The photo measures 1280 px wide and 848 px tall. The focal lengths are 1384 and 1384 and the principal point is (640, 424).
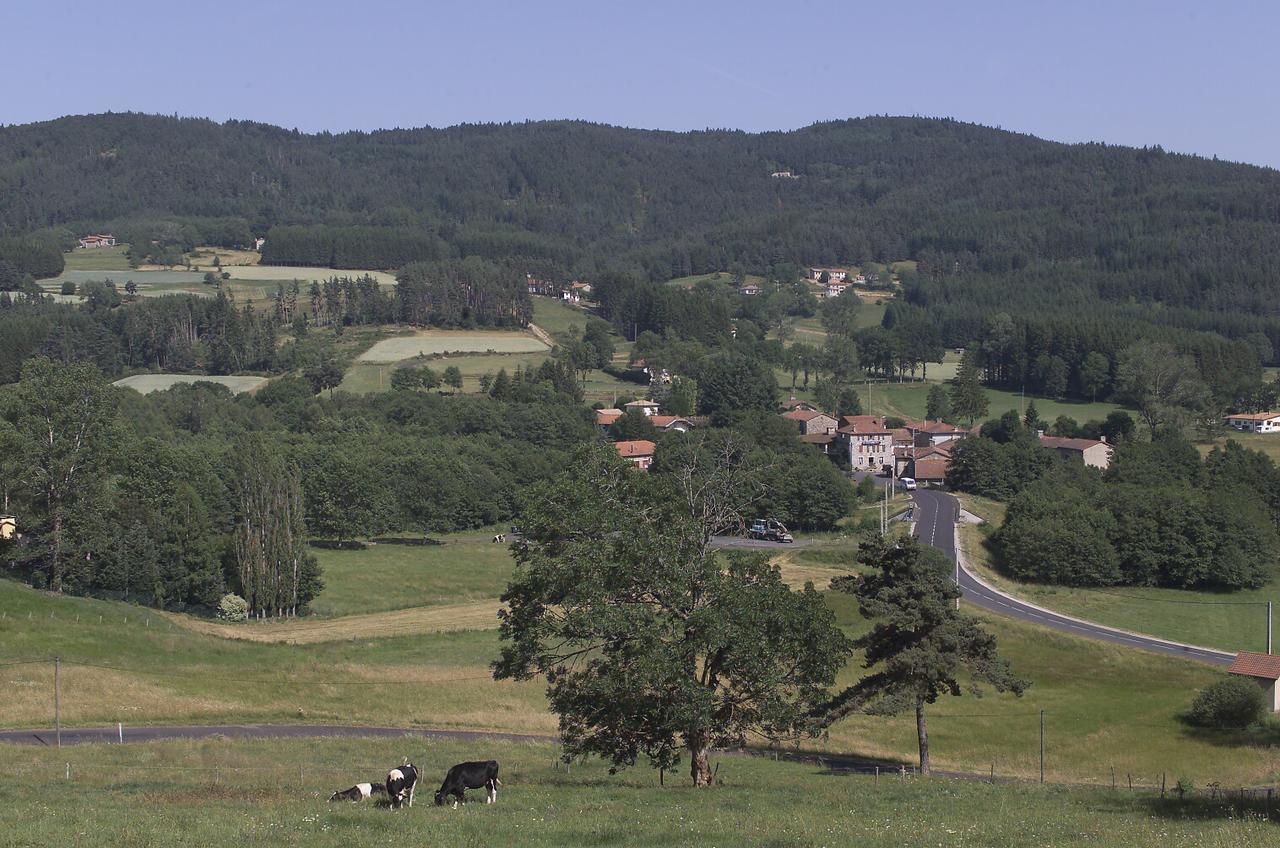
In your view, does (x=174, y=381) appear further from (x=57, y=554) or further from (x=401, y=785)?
(x=401, y=785)

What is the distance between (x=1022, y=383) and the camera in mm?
166375

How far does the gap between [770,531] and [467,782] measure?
72.4 metres

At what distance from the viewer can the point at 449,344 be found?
541ft

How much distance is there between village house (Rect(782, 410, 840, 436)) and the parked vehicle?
3631 cm

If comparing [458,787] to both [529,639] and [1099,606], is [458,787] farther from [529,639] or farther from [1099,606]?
[1099,606]

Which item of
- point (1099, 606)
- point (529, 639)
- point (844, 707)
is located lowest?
point (1099, 606)

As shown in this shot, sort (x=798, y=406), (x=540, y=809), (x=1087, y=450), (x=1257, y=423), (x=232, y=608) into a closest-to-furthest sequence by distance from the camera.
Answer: (x=540, y=809) < (x=232, y=608) < (x=1087, y=450) < (x=1257, y=423) < (x=798, y=406)

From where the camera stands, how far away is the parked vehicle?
93.9m

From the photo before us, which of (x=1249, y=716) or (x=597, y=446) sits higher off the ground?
(x=597, y=446)

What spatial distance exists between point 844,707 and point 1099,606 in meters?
44.0

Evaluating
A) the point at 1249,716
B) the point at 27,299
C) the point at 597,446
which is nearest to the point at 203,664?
the point at 597,446

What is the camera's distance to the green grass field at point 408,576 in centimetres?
7056

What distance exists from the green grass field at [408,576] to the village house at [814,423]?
1984 inches

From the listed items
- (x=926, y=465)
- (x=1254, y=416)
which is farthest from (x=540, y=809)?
(x=1254, y=416)
